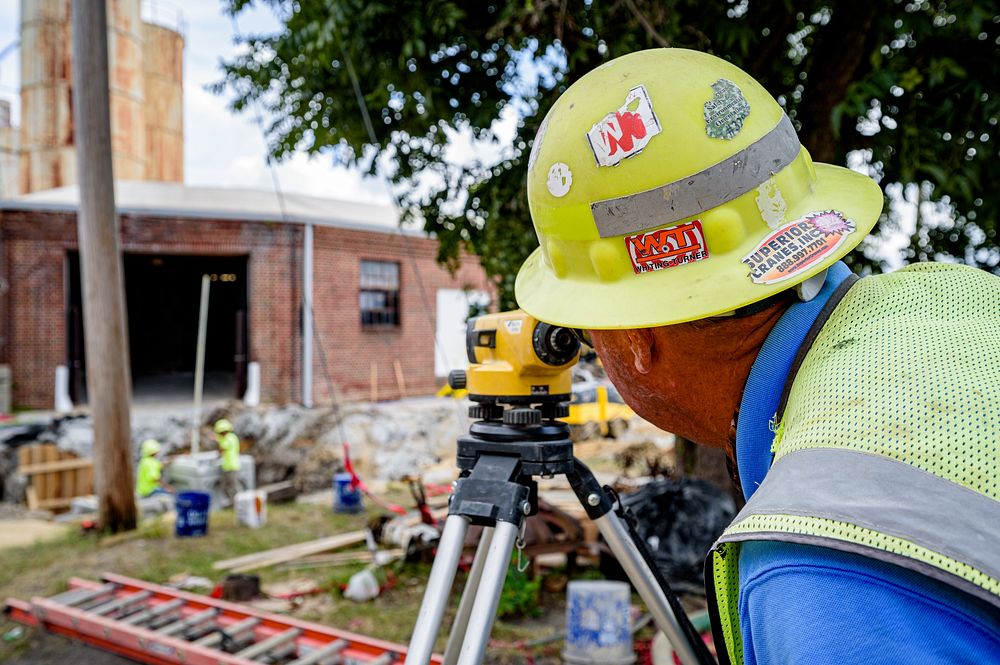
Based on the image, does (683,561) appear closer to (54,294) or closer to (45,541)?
(45,541)

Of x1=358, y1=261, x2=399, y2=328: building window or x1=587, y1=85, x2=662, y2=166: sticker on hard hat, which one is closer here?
x1=587, y1=85, x2=662, y2=166: sticker on hard hat

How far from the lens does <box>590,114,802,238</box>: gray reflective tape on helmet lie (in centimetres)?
113

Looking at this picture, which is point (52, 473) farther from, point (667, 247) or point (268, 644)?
point (667, 247)

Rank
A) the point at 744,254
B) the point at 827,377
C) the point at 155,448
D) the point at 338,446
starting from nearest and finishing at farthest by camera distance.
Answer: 1. the point at 827,377
2. the point at 744,254
3. the point at 155,448
4. the point at 338,446

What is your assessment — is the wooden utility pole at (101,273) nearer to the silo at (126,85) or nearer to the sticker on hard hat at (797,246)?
the sticker on hard hat at (797,246)

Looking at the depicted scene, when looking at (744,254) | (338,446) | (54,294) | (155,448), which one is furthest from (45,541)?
(54,294)

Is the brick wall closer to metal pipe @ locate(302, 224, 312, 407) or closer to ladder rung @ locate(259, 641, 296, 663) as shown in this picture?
metal pipe @ locate(302, 224, 312, 407)

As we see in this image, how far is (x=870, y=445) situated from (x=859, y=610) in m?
0.17

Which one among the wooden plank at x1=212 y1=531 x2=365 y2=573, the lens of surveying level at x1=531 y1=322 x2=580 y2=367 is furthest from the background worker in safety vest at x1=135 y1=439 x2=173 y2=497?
the lens of surveying level at x1=531 y1=322 x2=580 y2=367

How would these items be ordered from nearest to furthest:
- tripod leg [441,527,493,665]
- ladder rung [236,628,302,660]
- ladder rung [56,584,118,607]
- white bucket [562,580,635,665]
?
1. tripod leg [441,527,493,665]
2. white bucket [562,580,635,665]
3. ladder rung [236,628,302,660]
4. ladder rung [56,584,118,607]

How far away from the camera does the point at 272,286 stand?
17953 mm

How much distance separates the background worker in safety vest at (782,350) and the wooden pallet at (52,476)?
1246 centimetres

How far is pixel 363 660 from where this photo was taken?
425 centimetres

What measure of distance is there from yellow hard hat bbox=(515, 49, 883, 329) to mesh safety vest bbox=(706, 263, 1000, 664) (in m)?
0.16
